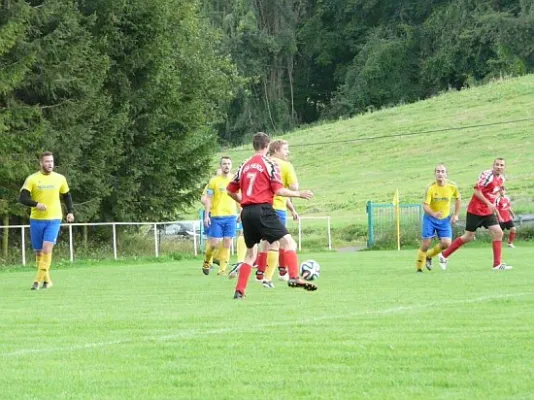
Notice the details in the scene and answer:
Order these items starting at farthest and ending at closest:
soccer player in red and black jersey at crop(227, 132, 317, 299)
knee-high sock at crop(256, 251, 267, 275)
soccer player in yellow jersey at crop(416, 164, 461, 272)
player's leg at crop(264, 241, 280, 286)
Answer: soccer player in yellow jersey at crop(416, 164, 461, 272) < knee-high sock at crop(256, 251, 267, 275) < player's leg at crop(264, 241, 280, 286) < soccer player in red and black jersey at crop(227, 132, 317, 299)

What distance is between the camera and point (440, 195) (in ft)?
70.4

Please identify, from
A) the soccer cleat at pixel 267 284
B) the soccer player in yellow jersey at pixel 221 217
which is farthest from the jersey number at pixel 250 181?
the soccer player in yellow jersey at pixel 221 217

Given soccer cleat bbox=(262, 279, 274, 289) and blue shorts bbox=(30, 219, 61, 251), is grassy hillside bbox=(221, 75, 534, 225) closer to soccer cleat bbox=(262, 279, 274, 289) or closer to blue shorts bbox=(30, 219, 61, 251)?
blue shorts bbox=(30, 219, 61, 251)

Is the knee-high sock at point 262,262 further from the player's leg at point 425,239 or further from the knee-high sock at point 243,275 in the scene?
the player's leg at point 425,239

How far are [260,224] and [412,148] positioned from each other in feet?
204

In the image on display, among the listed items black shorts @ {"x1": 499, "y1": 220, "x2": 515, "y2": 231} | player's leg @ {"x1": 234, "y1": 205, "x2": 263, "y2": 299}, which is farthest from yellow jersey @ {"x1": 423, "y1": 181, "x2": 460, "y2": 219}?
black shorts @ {"x1": 499, "y1": 220, "x2": 515, "y2": 231}

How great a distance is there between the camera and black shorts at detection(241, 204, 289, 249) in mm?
14375

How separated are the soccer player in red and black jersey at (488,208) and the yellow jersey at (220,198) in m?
4.23

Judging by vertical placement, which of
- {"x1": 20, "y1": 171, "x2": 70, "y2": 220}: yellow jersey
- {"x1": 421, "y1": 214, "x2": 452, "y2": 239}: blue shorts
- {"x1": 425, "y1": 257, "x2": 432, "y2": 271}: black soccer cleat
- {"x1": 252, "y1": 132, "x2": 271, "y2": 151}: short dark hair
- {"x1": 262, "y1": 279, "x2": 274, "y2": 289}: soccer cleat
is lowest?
{"x1": 425, "y1": 257, "x2": 432, "y2": 271}: black soccer cleat

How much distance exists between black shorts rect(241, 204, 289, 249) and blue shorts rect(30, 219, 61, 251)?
16.9ft

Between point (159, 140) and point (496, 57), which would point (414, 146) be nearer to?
point (496, 57)

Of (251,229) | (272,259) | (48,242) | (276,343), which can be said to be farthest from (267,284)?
(276,343)

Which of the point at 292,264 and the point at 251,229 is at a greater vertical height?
the point at 251,229

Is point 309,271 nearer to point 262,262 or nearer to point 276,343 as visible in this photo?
point 262,262
